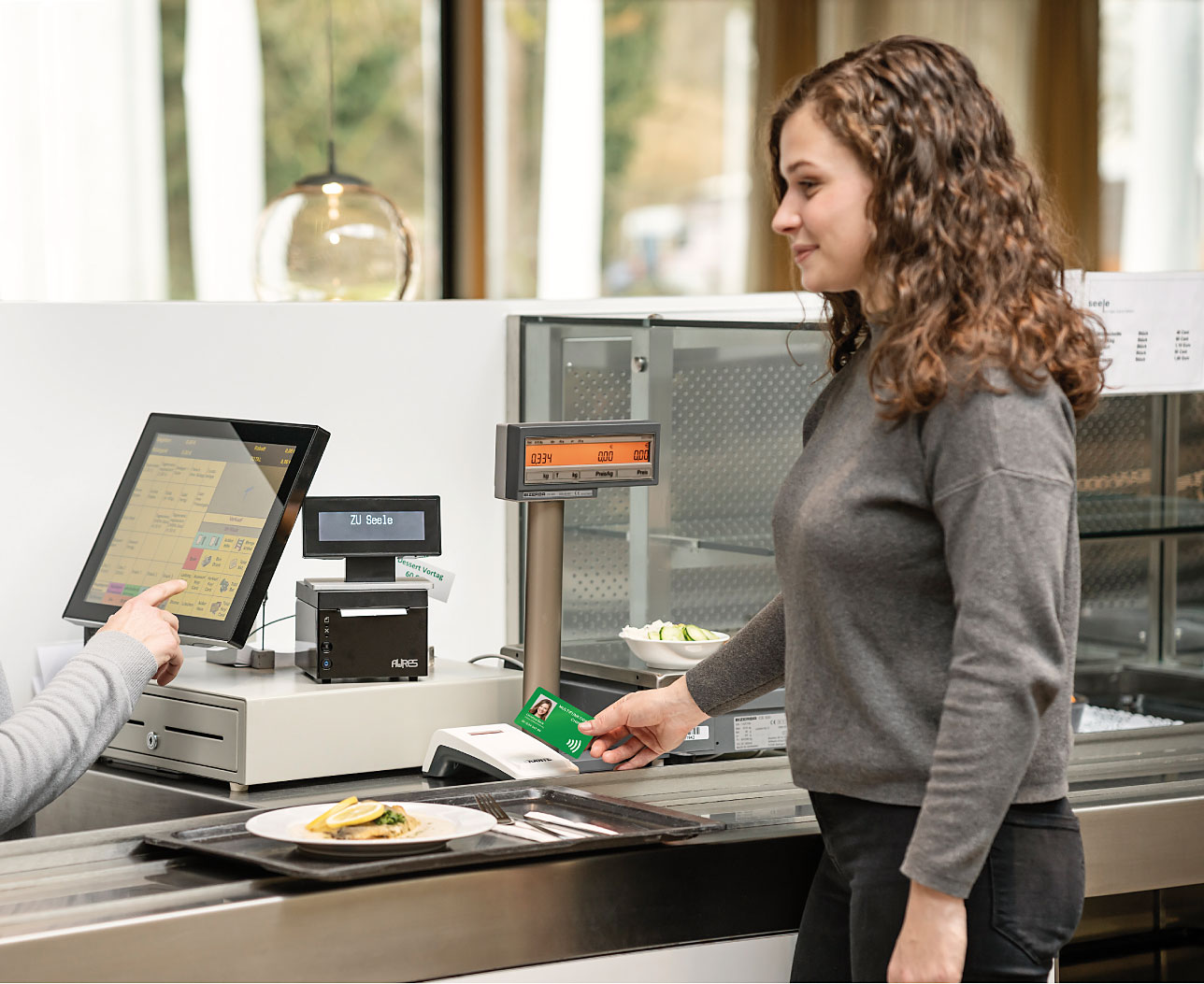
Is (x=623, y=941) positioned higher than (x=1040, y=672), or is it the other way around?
(x=1040, y=672)

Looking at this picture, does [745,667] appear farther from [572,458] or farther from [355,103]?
[355,103]

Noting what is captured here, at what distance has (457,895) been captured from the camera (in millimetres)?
1285

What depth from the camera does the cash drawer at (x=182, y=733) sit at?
166cm

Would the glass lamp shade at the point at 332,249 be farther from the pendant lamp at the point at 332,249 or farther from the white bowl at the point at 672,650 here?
the white bowl at the point at 672,650

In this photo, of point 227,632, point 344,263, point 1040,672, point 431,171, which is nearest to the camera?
point 1040,672

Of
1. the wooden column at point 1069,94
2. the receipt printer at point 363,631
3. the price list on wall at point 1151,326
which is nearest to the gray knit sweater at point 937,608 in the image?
the receipt printer at point 363,631

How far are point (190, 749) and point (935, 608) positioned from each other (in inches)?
37.0

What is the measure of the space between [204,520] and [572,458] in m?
0.47

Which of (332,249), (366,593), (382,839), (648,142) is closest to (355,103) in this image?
(648,142)

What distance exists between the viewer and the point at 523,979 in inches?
51.7

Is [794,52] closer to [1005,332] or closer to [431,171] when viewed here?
[431,171]

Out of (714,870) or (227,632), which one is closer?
(714,870)

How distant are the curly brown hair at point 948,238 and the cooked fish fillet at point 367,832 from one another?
0.57m

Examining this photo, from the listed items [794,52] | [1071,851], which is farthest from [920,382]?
[794,52]
